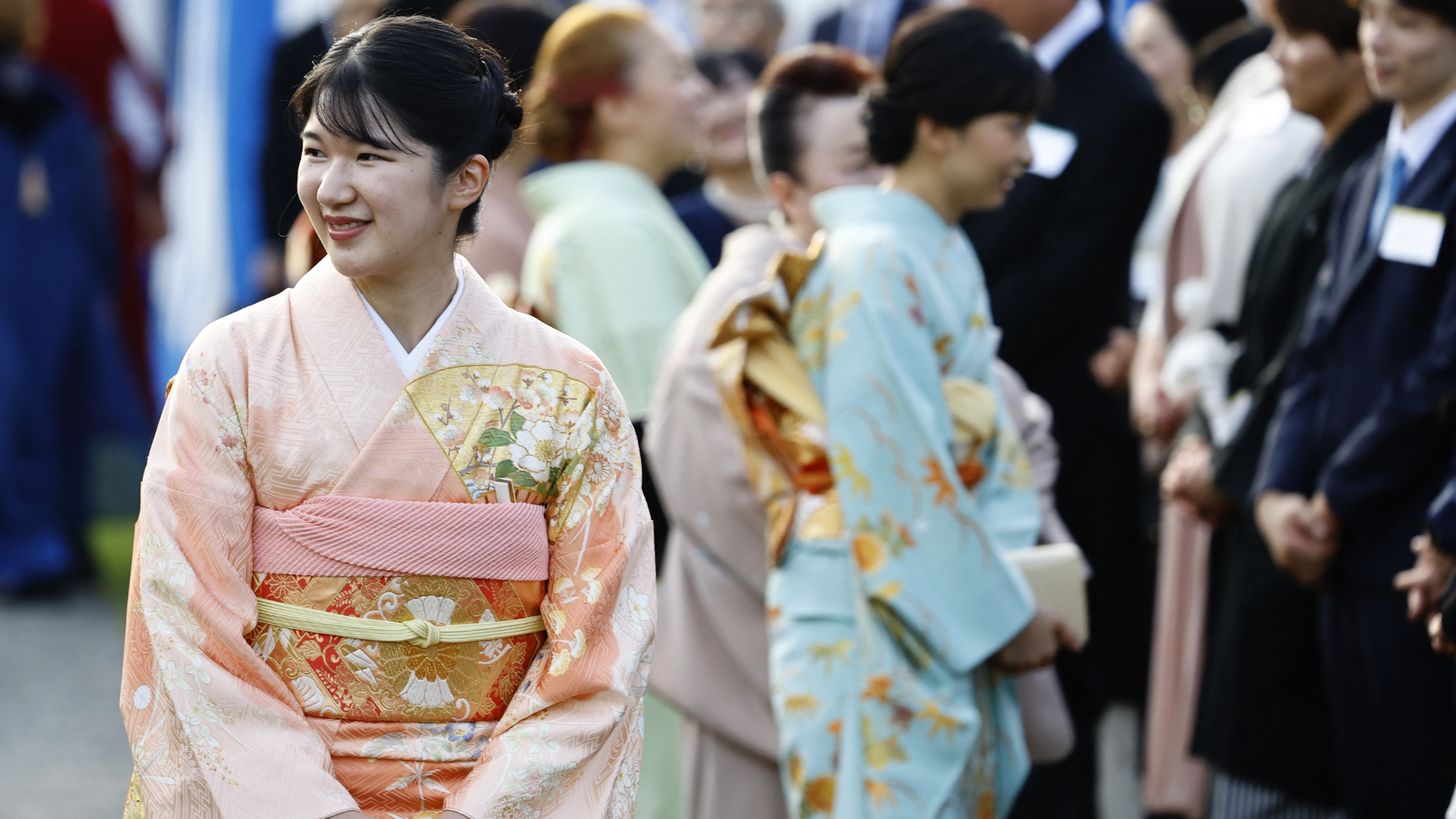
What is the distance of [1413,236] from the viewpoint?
13.0ft

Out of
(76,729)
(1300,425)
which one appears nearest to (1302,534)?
(1300,425)

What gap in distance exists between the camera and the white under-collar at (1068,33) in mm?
5418

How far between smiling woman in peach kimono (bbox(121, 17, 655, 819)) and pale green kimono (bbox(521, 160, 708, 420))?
5.97 ft

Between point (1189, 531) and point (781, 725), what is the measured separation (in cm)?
181

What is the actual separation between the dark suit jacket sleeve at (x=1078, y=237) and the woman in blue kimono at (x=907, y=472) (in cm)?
111

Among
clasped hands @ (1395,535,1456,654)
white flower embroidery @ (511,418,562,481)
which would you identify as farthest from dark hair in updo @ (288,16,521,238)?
clasped hands @ (1395,535,1456,654)

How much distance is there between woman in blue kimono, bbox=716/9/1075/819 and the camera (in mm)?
3723

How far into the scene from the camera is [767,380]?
3.90 m

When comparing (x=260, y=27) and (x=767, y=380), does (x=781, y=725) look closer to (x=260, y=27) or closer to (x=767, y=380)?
(x=767, y=380)

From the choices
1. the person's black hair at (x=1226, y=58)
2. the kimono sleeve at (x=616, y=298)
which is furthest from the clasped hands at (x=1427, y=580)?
the person's black hair at (x=1226, y=58)

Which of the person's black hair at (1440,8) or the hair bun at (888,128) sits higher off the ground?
the person's black hair at (1440,8)

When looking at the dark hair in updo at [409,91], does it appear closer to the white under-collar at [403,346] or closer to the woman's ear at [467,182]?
the woman's ear at [467,182]

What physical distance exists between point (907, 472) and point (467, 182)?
1.26 meters

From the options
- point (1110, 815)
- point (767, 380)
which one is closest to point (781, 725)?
point (767, 380)
